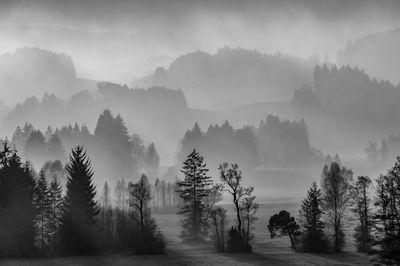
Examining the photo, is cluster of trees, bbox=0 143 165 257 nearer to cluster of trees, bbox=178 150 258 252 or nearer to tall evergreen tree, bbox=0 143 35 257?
tall evergreen tree, bbox=0 143 35 257

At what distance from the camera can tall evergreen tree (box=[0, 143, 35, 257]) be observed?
191ft

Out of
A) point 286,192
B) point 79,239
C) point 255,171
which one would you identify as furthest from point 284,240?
point 255,171

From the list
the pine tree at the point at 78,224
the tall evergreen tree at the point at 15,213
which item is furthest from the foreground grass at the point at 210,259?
the pine tree at the point at 78,224

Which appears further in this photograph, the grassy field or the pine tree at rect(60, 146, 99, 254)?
the pine tree at rect(60, 146, 99, 254)

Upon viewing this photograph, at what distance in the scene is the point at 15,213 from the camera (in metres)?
59.4

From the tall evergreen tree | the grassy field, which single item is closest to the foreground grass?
the grassy field

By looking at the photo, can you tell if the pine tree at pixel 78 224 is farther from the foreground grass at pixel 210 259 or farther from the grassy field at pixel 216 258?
the grassy field at pixel 216 258

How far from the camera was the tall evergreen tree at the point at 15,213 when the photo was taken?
191 ft

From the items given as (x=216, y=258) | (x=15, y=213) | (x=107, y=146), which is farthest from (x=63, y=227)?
(x=107, y=146)

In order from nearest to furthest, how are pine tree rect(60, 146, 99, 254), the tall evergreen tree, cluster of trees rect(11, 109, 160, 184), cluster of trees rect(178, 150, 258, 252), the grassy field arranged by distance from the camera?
the grassy field, the tall evergreen tree, pine tree rect(60, 146, 99, 254), cluster of trees rect(178, 150, 258, 252), cluster of trees rect(11, 109, 160, 184)

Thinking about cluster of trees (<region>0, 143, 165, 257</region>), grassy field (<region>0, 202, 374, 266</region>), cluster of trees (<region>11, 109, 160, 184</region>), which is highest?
cluster of trees (<region>11, 109, 160, 184</region>)

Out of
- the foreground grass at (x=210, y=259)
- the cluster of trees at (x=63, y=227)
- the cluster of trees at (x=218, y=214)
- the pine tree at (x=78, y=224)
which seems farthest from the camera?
the cluster of trees at (x=218, y=214)

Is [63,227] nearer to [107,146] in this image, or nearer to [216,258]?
[216,258]

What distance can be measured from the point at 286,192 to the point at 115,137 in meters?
57.4
